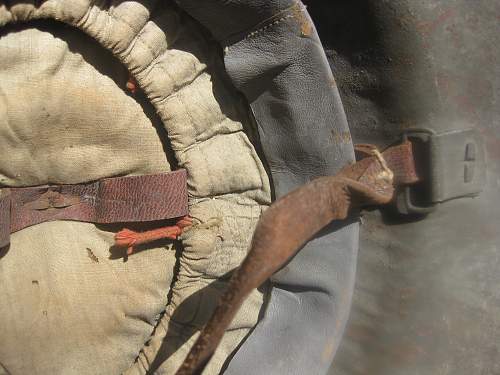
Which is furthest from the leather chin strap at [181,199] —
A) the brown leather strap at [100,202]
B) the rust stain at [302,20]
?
the rust stain at [302,20]

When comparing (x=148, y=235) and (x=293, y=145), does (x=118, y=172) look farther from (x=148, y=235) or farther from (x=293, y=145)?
(x=293, y=145)

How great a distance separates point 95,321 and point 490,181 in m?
0.62

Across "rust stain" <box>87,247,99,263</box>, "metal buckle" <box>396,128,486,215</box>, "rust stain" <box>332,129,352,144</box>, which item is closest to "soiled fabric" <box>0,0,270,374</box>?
"rust stain" <box>87,247,99,263</box>

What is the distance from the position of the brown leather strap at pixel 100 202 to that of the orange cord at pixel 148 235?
0.02m

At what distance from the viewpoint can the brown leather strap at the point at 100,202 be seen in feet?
2.50

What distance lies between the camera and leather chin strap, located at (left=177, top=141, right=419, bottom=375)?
0.63 metres

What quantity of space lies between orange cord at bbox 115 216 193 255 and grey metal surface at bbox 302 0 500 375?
11.2 inches

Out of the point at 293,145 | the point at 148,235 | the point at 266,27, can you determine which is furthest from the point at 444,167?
the point at 148,235

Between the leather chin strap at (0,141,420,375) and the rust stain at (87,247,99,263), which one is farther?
the rust stain at (87,247,99,263)

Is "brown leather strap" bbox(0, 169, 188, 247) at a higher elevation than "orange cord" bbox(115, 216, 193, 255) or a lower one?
higher

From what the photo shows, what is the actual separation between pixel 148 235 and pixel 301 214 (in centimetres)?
24

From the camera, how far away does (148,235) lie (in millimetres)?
775

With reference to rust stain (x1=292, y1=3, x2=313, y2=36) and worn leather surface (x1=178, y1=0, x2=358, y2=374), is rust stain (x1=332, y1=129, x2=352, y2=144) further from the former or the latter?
rust stain (x1=292, y1=3, x2=313, y2=36)

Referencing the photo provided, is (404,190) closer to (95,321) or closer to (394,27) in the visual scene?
(394,27)
